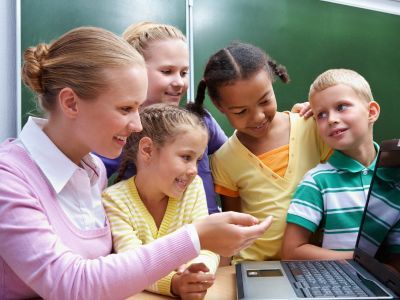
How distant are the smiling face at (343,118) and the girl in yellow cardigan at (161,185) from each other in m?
0.36

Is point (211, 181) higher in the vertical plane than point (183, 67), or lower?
lower

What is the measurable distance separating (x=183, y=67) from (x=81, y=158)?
56cm

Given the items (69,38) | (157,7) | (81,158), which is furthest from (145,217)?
(157,7)

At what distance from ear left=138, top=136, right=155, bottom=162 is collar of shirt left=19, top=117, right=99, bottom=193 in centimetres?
24

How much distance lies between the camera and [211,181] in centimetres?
138

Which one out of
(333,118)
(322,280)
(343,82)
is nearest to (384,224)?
(322,280)

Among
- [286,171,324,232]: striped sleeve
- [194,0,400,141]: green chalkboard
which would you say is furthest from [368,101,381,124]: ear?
[194,0,400,141]: green chalkboard

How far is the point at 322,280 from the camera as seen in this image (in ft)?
→ 2.79

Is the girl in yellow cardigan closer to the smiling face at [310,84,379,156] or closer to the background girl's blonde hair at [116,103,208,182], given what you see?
the background girl's blonde hair at [116,103,208,182]

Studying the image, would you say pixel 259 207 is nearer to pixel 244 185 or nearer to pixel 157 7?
pixel 244 185

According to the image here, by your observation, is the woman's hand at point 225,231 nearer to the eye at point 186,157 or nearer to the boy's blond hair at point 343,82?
the eye at point 186,157

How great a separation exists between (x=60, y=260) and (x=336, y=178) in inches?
30.6

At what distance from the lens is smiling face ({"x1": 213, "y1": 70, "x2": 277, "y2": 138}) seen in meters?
1.28

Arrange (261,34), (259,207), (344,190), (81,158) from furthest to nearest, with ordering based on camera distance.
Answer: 1. (261,34)
2. (259,207)
3. (344,190)
4. (81,158)
